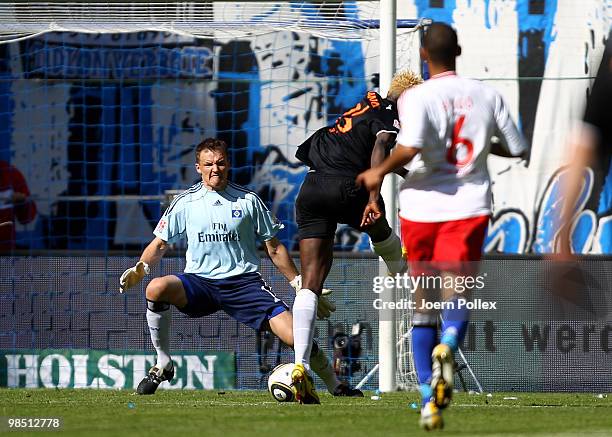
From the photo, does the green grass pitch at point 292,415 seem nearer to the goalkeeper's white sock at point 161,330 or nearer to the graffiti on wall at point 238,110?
the goalkeeper's white sock at point 161,330

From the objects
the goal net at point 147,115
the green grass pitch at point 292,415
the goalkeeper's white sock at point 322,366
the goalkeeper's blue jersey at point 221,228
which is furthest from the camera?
the goal net at point 147,115

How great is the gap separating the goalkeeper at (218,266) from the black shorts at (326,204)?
0.56 m

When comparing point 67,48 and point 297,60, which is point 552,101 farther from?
point 67,48

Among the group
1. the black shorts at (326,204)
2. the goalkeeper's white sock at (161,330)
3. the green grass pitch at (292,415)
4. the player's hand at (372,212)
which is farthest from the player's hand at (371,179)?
the goalkeeper's white sock at (161,330)

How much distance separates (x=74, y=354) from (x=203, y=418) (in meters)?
4.68

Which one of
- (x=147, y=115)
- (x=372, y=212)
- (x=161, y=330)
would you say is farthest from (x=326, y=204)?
(x=147, y=115)

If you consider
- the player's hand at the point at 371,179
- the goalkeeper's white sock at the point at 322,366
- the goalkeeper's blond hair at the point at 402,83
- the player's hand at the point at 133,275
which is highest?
the goalkeeper's blond hair at the point at 402,83

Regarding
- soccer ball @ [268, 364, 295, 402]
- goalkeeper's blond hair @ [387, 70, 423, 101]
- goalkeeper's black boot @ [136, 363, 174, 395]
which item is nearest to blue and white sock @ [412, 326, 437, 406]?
soccer ball @ [268, 364, 295, 402]

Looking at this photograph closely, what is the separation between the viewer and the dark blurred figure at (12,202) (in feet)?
49.4

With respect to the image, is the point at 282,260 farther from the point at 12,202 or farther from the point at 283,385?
the point at 12,202

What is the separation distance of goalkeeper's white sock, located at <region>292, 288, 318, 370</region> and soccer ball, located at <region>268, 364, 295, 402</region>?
5.9 inches

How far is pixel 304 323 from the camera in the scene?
26.9 ft

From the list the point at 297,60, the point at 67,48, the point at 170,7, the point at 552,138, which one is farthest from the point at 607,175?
the point at 67,48

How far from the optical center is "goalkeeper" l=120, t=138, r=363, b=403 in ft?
29.2
